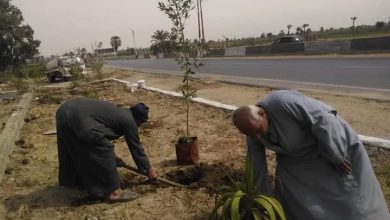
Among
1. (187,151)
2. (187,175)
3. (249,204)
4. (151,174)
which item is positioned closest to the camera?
(249,204)

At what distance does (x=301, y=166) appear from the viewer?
3211 mm

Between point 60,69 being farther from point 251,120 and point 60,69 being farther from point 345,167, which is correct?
point 345,167

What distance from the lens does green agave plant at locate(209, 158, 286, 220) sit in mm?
3129

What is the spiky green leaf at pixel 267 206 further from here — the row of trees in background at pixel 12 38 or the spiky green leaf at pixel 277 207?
the row of trees in background at pixel 12 38

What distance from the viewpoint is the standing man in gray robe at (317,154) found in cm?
295

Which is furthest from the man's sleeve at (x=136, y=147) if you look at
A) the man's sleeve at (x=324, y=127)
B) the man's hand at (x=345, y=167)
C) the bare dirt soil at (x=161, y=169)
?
the man's hand at (x=345, y=167)

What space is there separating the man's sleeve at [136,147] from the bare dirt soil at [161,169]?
0.35 metres

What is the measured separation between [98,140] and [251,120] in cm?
206

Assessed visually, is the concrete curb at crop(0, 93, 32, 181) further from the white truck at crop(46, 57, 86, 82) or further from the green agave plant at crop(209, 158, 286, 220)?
the white truck at crop(46, 57, 86, 82)

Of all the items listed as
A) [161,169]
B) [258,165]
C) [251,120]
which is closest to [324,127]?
[251,120]

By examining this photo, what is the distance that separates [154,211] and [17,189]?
209cm

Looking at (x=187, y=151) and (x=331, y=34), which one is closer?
(x=187, y=151)

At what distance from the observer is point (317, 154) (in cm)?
313

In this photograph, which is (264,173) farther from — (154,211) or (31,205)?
(31,205)
